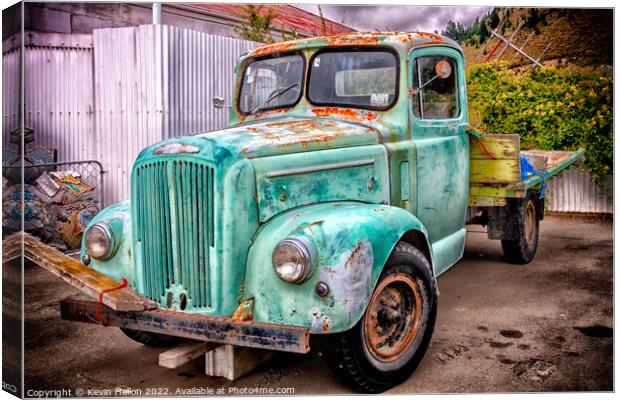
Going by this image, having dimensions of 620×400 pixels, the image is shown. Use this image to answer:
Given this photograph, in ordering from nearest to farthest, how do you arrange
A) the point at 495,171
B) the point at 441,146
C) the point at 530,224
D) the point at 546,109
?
the point at 441,146
the point at 495,171
the point at 530,224
the point at 546,109

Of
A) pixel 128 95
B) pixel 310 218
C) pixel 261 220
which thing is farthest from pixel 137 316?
pixel 128 95

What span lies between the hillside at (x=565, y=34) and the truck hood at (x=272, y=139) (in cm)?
139

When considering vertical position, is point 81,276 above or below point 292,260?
below

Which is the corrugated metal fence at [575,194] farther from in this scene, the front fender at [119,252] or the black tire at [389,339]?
the front fender at [119,252]

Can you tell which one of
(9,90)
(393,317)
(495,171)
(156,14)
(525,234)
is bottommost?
(393,317)

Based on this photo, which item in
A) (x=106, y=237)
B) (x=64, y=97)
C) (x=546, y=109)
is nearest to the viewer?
(x=106, y=237)

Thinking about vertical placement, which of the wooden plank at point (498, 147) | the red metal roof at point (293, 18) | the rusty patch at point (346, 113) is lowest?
the wooden plank at point (498, 147)

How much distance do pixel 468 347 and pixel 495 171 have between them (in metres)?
1.90

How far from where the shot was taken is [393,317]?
Answer: 4.04 meters

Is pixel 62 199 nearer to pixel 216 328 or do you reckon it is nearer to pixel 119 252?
pixel 119 252

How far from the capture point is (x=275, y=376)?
4.13m

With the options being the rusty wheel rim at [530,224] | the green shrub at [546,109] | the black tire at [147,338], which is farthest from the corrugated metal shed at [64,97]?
the rusty wheel rim at [530,224]

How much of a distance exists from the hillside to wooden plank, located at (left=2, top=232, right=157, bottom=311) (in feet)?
10.1

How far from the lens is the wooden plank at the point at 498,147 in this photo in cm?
601
